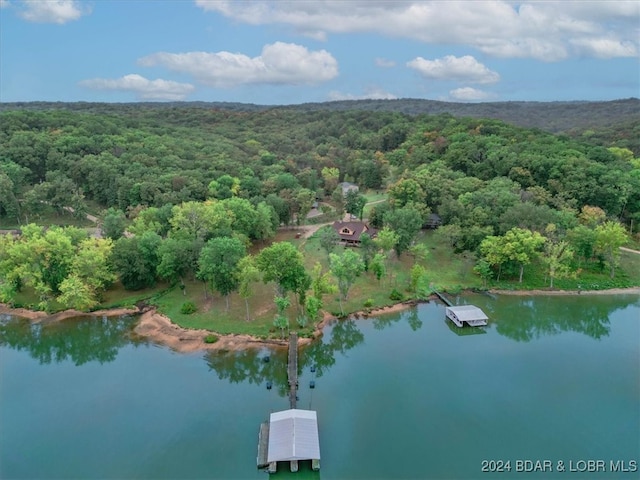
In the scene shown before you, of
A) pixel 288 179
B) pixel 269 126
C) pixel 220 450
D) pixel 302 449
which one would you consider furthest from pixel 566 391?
pixel 269 126

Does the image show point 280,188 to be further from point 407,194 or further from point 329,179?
point 407,194

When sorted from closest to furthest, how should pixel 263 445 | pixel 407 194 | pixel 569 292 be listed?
pixel 263 445 → pixel 569 292 → pixel 407 194

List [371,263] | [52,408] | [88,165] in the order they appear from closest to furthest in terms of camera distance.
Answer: [52,408] < [371,263] < [88,165]

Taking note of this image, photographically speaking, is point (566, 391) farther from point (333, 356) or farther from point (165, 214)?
point (165, 214)

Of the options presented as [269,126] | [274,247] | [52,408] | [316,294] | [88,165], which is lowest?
[52,408]

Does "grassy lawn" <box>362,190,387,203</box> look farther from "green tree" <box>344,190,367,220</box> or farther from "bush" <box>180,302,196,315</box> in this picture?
"bush" <box>180,302,196,315</box>

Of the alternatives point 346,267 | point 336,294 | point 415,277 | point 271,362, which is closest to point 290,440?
point 271,362

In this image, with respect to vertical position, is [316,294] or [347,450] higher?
[316,294]
